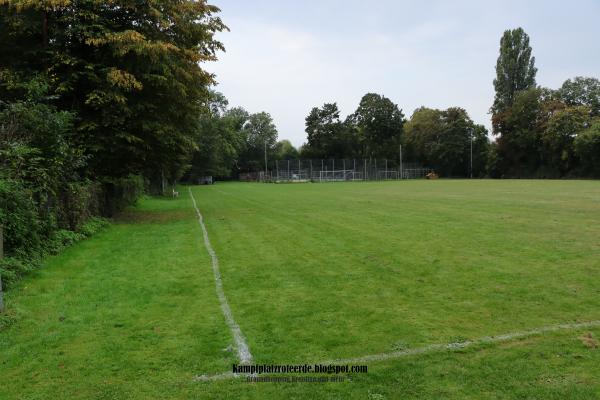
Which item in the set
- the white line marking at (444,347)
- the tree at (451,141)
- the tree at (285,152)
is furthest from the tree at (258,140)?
the white line marking at (444,347)

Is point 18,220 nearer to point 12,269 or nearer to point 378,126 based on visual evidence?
point 12,269

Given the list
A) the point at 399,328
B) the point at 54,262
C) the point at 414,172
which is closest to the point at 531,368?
the point at 399,328

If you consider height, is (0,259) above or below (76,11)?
below

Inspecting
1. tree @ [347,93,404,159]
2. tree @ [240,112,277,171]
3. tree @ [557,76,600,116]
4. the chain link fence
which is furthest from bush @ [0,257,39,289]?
tree @ [240,112,277,171]

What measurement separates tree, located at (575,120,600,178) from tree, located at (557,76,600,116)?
10730 mm

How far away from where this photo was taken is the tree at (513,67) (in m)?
73.9

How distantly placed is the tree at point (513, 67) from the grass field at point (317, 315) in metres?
74.5

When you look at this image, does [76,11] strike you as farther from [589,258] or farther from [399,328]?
[589,258]

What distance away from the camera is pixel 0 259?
21.6 ft

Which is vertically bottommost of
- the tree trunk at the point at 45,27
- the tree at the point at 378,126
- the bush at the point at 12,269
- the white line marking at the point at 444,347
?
the white line marking at the point at 444,347

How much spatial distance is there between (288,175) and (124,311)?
72.4 meters

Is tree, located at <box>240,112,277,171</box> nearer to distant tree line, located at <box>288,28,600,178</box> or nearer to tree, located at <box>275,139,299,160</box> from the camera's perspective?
tree, located at <box>275,139,299,160</box>

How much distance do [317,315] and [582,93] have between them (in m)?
80.1

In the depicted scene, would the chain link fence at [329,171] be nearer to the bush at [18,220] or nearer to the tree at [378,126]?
the tree at [378,126]
